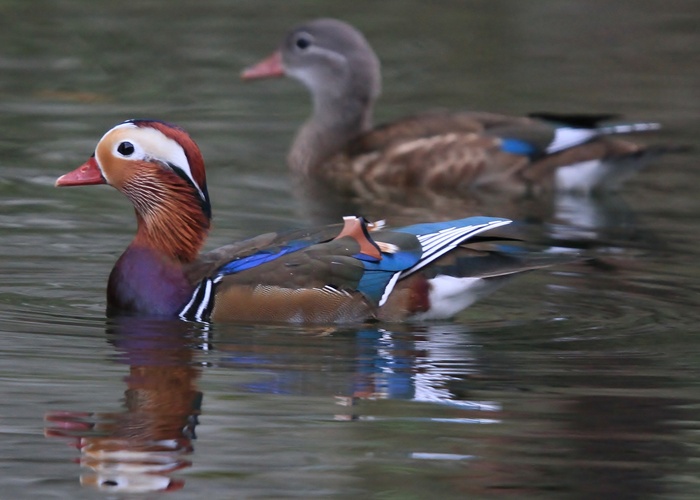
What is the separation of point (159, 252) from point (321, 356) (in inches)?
46.5

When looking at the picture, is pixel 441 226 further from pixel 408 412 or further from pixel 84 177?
pixel 408 412

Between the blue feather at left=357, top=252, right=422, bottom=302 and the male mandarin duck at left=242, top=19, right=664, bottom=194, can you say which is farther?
the male mandarin duck at left=242, top=19, right=664, bottom=194

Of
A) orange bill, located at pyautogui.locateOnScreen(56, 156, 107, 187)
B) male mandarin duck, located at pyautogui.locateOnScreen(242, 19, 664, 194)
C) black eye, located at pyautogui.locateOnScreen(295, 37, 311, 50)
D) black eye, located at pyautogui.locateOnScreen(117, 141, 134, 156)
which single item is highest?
black eye, located at pyautogui.locateOnScreen(117, 141, 134, 156)

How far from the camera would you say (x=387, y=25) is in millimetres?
16875

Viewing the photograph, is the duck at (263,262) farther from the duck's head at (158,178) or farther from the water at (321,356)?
the water at (321,356)

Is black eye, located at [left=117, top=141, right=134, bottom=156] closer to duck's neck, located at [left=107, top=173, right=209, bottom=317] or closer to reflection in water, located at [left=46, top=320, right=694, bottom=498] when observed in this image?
duck's neck, located at [left=107, top=173, right=209, bottom=317]

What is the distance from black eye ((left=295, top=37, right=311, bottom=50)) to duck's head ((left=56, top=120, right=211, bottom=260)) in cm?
536

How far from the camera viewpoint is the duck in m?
7.37

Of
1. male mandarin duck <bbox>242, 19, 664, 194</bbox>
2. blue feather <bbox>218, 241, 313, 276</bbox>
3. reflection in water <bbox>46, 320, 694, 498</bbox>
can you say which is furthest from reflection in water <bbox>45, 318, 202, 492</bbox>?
male mandarin duck <bbox>242, 19, 664, 194</bbox>

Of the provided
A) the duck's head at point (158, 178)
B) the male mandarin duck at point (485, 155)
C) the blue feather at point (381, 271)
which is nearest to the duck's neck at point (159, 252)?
the duck's head at point (158, 178)

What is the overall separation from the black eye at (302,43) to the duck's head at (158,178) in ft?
17.6

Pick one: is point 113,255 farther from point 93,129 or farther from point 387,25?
point 387,25

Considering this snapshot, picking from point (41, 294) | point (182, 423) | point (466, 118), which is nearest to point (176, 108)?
point (466, 118)

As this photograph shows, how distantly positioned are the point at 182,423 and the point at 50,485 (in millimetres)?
817
